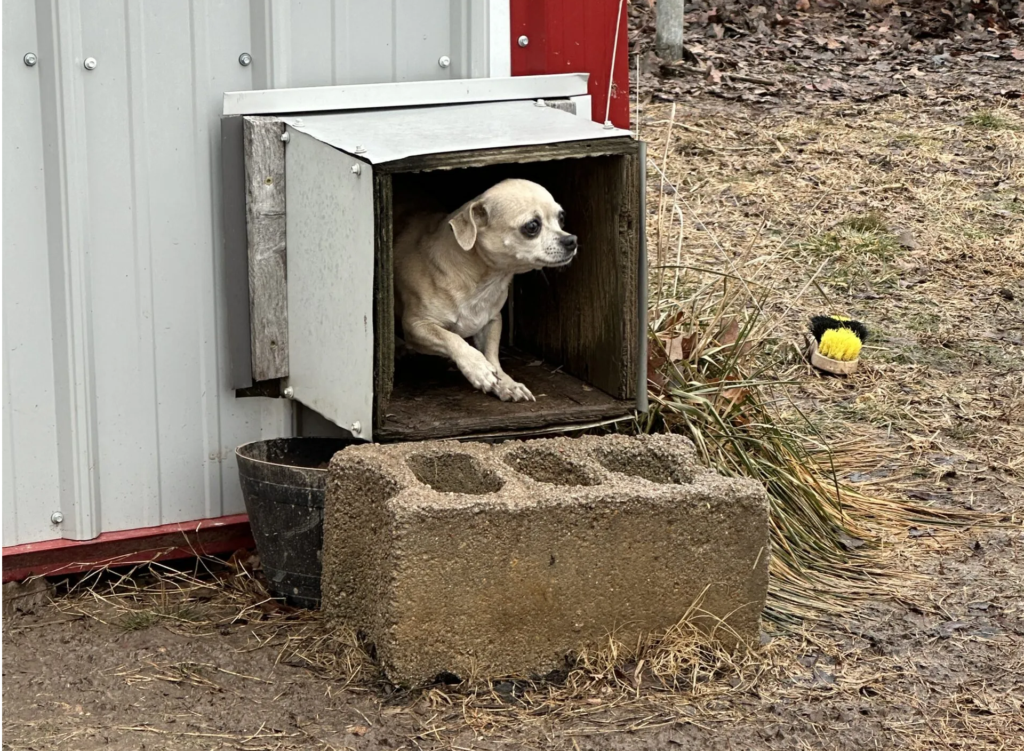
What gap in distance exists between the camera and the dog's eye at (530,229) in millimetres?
4668

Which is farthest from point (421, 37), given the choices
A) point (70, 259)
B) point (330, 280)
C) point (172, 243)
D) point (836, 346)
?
point (836, 346)

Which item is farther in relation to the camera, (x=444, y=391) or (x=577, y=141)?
(x=444, y=391)

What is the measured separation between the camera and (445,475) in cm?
434

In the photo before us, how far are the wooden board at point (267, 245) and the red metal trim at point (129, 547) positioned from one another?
558mm

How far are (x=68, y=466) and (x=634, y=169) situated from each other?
201 cm

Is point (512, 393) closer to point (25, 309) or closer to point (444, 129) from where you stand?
point (444, 129)

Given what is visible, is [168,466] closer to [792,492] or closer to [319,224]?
[319,224]

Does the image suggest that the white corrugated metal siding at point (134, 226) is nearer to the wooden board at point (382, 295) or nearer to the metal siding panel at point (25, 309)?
the metal siding panel at point (25, 309)

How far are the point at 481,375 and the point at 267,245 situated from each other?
81 centimetres

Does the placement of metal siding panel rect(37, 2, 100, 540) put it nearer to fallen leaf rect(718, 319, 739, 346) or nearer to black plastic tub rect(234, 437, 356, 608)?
black plastic tub rect(234, 437, 356, 608)

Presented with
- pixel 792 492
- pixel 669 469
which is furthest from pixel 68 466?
pixel 792 492

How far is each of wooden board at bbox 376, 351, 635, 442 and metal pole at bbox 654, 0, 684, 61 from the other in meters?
5.80

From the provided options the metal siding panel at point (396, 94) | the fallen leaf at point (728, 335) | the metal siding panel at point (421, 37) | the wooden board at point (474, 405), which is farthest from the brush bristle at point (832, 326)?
the metal siding panel at point (421, 37)

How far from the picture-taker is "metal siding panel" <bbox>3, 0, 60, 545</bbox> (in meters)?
4.28
